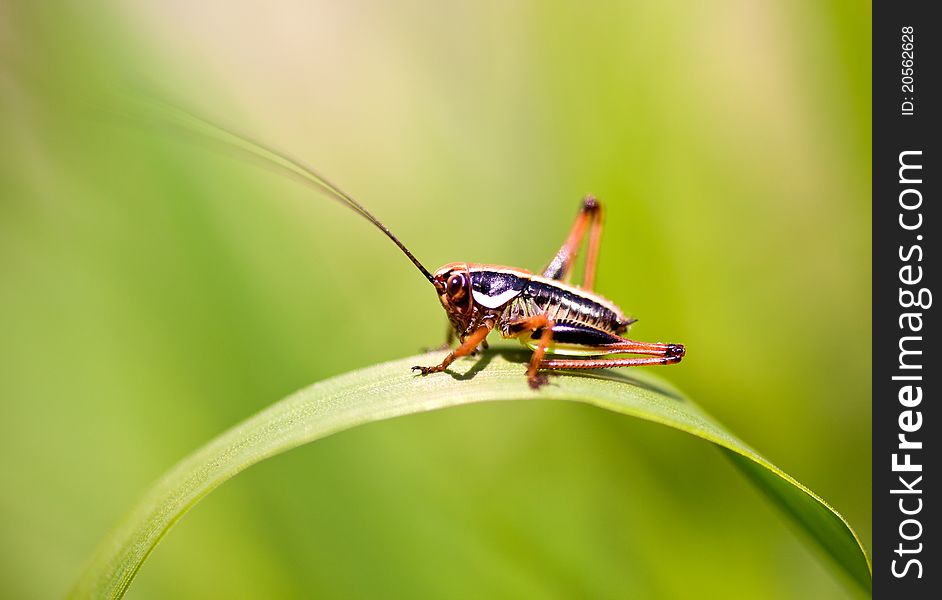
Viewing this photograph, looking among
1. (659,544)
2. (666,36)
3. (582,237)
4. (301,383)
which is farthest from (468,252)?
(659,544)

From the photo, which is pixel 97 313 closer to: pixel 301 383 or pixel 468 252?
pixel 301 383

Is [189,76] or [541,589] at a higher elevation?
[189,76]

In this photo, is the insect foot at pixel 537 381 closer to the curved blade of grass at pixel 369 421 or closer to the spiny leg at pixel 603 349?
the curved blade of grass at pixel 369 421

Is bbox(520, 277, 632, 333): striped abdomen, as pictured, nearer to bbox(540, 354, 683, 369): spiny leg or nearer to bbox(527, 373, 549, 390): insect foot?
bbox(540, 354, 683, 369): spiny leg

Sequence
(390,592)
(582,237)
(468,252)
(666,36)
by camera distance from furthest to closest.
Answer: (468,252)
(666,36)
(582,237)
(390,592)

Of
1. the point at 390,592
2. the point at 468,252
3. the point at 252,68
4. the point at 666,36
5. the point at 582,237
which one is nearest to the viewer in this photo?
the point at 390,592

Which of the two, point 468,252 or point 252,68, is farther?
point 252,68
